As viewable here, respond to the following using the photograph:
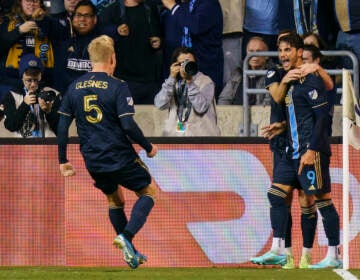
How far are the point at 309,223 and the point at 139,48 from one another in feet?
13.7

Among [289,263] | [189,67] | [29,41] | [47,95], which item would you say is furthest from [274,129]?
[29,41]

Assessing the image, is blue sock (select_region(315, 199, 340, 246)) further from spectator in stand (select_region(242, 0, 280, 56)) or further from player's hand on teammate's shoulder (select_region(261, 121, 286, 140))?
spectator in stand (select_region(242, 0, 280, 56))

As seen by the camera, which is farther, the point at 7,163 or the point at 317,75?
the point at 7,163

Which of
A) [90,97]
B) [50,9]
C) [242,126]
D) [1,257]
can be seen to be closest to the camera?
[90,97]

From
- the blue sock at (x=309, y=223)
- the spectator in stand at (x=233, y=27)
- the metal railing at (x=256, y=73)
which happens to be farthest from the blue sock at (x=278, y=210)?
the spectator in stand at (x=233, y=27)

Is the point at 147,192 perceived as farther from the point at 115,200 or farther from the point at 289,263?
the point at 289,263

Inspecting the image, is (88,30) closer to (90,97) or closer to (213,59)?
(213,59)

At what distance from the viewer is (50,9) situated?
15.9 meters

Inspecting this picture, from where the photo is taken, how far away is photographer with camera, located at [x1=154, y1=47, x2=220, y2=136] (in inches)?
533

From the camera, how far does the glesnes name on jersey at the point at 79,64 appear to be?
A: 14.7 meters

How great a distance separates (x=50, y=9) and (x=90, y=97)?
5.31m

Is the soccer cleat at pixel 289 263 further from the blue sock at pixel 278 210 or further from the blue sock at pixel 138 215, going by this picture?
the blue sock at pixel 138 215

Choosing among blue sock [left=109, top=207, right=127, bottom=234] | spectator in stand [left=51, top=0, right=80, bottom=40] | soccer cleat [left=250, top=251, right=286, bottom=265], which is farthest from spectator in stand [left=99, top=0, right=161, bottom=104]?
soccer cleat [left=250, top=251, right=286, bottom=265]

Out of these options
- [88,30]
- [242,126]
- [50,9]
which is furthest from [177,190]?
[50,9]
